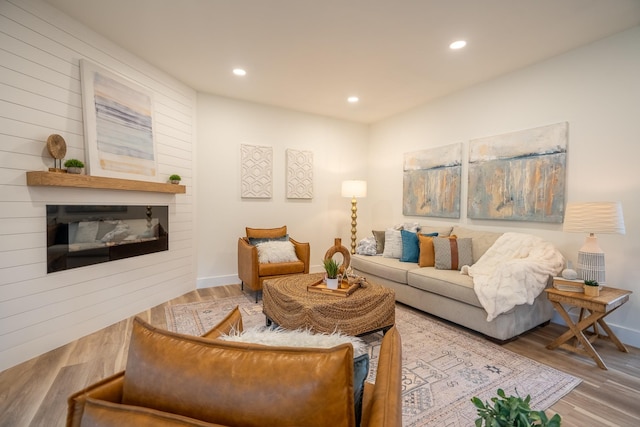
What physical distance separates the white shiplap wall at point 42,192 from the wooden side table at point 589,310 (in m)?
4.05

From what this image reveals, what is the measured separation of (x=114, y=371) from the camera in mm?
2131

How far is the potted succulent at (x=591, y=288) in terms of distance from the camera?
228 centimetres

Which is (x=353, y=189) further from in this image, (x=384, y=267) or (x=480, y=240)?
(x=480, y=240)

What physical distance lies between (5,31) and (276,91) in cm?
257

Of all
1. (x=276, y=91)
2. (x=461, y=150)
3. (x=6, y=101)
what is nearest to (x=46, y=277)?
(x=6, y=101)

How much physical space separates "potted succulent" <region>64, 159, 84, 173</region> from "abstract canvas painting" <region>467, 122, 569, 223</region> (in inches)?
163

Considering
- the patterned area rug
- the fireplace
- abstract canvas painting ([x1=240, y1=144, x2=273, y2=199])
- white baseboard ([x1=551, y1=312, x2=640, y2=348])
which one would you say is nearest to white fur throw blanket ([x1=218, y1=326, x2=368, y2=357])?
the patterned area rug

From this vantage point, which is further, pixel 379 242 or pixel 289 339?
pixel 379 242

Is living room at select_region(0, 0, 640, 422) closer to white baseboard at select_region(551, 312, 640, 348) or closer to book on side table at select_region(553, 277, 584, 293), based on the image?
white baseboard at select_region(551, 312, 640, 348)

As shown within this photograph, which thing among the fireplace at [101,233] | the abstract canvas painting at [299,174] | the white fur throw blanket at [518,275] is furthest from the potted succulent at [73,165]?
the white fur throw blanket at [518,275]

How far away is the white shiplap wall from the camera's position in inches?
85.4

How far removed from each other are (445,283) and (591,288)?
108 centimetres

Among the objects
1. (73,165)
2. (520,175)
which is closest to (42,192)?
(73,165)

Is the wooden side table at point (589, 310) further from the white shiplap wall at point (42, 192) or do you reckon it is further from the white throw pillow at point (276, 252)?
the white shiplap wall at point (42, 192)
